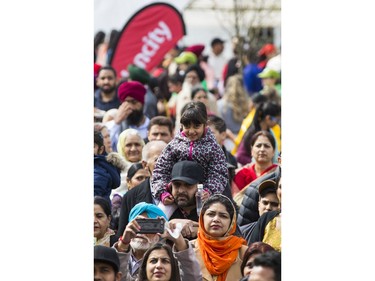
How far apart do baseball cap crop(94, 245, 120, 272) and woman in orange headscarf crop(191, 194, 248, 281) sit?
661mm

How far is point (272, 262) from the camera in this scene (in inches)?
258

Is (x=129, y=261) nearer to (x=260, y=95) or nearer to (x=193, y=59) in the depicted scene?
(x=260, y=95)

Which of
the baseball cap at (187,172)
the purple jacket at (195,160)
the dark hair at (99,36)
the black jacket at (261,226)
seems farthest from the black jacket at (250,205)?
the dark hair at (99,36)

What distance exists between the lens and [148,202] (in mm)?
8445

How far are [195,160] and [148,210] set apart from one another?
68 cm

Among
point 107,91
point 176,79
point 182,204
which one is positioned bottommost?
point 182,204

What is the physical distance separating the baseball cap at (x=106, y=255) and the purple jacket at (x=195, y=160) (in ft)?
3.85

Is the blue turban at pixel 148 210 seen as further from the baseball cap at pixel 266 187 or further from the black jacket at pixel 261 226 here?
the baseball cap at pixel 266 187

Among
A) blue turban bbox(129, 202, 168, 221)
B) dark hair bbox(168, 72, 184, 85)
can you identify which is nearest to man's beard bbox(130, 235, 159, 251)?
blue turban bbox(129, 202, 168, 221)

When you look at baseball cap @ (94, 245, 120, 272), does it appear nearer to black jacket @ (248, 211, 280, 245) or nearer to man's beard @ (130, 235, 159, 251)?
man's beard @ (130, 235, 159, 251)

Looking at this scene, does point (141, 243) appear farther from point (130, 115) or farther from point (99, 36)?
point (99, 36)

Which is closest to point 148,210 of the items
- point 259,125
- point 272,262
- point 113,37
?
point 272,262
